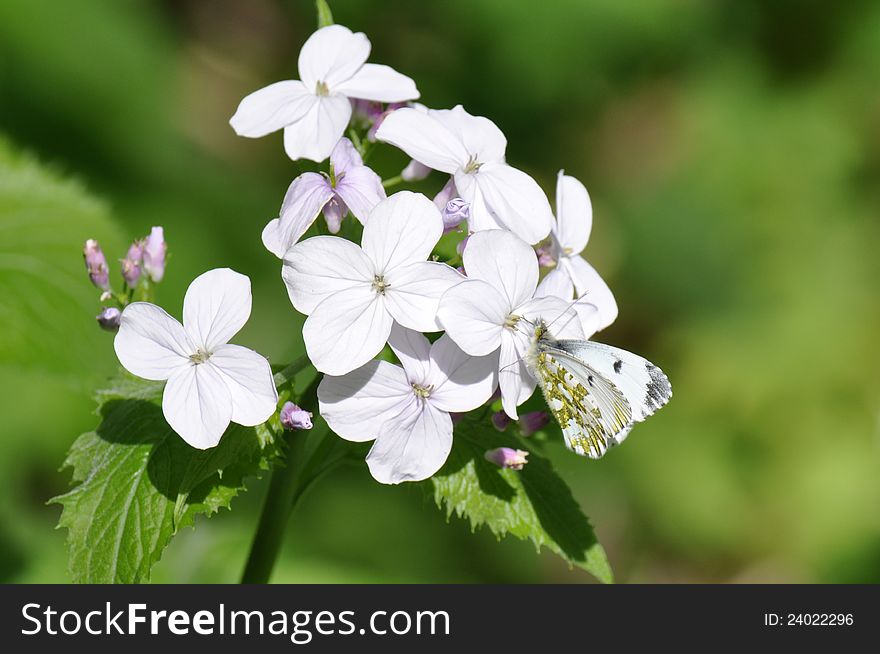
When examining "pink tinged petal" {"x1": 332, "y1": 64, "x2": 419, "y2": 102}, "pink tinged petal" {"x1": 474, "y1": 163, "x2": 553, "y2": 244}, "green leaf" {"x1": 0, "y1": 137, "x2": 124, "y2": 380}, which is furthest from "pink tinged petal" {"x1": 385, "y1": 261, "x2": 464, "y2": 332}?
"green leaf" {"x1": 0, "y1": 137, "x2": 124, "y2": 380}

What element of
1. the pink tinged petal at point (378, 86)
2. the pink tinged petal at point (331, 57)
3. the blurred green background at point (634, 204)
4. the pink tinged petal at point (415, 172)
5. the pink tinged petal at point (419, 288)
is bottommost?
the pink tinged petal at point (419, 288)

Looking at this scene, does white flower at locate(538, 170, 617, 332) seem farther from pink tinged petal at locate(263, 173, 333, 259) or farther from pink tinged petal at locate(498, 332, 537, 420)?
pink tinged petal at locate(263, 173, 333, 259)

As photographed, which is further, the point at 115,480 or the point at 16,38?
the point at 16,38

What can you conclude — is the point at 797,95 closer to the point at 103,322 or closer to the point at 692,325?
the point at 692,325

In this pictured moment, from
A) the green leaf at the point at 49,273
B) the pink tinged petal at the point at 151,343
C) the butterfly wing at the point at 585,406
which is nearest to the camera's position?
the pink tinged petal at the point at 151,343

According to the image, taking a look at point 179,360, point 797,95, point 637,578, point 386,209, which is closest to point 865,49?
point 797,95

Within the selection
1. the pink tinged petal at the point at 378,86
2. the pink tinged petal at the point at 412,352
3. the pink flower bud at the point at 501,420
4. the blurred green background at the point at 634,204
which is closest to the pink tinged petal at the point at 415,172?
the pink tinged petal at the point at 378,86

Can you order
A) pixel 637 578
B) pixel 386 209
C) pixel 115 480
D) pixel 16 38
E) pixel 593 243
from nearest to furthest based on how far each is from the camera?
pixel 386 209 < pixel 115 480 < pixel 16 38 < pixel 637 578 < pixel 593 243

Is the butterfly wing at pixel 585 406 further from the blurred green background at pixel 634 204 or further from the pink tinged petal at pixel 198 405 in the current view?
the blurred green background at pixel 634 204
